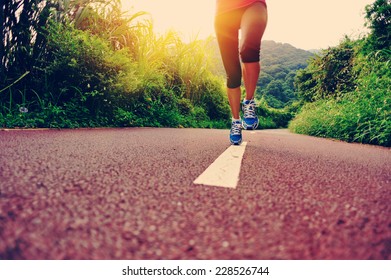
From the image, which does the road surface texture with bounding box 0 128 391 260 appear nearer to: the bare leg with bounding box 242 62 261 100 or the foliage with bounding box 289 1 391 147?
the bare leg with bounding box 242 62 261 100

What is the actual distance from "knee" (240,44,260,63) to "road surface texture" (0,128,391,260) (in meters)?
1.63

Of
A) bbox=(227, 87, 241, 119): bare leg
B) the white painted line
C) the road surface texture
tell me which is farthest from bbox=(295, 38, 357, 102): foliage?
the road surface texture

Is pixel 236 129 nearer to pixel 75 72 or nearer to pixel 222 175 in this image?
pixel 222 175

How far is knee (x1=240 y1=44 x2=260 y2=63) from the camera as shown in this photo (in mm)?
2965

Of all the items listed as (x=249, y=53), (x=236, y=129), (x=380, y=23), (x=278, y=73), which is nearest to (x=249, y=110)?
(x=236, y=129)

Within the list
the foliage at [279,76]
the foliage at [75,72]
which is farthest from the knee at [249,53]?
the foliage at [279,76]

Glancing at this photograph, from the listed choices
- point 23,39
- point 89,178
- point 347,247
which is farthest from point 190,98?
point 347,247

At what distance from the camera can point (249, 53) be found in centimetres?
304

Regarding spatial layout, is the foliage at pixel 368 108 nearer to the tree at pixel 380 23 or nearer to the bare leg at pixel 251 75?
the tree at pixel 380 23

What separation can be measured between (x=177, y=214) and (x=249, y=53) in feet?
7.89

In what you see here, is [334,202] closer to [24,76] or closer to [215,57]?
[24,76]

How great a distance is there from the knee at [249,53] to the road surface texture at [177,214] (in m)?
1.63

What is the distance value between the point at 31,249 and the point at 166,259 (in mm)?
338

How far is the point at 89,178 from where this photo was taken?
1.42 meters
